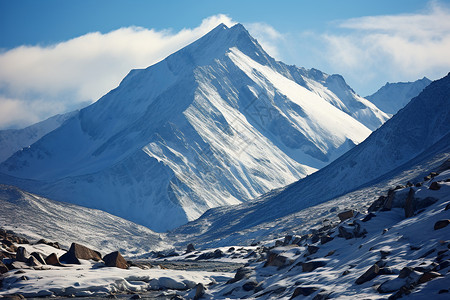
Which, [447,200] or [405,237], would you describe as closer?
[405,237]

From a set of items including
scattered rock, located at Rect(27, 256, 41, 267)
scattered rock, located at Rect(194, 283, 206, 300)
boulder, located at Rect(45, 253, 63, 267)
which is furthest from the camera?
boulder, located at Rect(45, 253, 63, 267)

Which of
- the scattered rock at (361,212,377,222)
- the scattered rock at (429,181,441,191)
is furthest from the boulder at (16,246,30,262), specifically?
the scattered rock at (429,181,441,191)

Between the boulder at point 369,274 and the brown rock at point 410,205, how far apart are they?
52.8ft

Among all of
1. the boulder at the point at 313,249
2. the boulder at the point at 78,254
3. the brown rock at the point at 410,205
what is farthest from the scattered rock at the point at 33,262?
the brown rock at the point at 410,205

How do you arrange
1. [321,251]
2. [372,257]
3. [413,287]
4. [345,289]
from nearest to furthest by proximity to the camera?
Result: [413,287] < [345,289] < [372,257] < [321,251]

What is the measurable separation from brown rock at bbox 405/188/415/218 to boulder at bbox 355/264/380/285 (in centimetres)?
1610

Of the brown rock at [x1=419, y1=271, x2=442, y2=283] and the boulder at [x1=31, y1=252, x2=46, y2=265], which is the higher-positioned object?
the boulder at [x1=31, y1=252, x2=46, y2=265]

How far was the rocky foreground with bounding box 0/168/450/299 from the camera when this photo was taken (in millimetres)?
43875

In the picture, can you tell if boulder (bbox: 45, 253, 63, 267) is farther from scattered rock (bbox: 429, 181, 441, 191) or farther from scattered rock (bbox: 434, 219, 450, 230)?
scattered rock (bbox: 434, 219, 450, 230)

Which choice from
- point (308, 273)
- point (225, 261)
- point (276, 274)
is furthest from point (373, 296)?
point (225, 261)

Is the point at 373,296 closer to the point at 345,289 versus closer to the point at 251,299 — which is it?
the point at 345,289

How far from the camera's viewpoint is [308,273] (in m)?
56.1

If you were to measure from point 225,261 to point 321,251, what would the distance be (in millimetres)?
73499

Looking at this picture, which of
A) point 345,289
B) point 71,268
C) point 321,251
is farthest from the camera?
point 71,268
